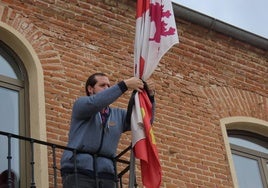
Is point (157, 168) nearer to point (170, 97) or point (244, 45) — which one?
point (170, 97)

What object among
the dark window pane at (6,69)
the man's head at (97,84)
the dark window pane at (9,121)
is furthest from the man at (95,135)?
the dark window pane at (6,69)

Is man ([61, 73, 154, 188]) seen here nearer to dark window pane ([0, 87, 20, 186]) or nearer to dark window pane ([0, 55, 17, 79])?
dark window pane ([0, 87, 20, 186])

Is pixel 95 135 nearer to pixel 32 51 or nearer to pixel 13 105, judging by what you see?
pixel 13 105

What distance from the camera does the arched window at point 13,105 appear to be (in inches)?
314

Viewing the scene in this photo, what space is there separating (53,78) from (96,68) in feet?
2.39

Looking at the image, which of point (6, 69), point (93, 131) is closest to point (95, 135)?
point (93, 131)

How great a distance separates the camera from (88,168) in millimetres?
7109

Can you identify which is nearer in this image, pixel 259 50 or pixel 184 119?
pixel 184 119

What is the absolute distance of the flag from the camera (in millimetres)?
7164

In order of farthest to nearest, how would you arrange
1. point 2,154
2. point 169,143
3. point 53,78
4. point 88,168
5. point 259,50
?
point 259,50 < point 169,143 < point 53,78 < point 2,154 < point 88,168

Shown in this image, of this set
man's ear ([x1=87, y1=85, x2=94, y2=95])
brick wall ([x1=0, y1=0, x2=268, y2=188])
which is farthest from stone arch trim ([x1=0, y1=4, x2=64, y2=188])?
man's ear ([x1=87, y1=85, x2=94, y2=95])

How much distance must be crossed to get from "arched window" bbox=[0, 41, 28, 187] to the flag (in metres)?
1.46

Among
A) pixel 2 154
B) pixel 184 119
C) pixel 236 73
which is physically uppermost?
pixel 236 73

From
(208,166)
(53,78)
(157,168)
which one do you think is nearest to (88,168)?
(157,168)
